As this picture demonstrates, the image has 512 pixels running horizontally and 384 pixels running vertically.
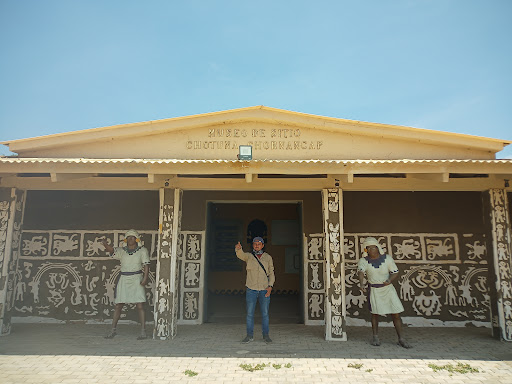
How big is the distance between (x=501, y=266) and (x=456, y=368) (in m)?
2.34

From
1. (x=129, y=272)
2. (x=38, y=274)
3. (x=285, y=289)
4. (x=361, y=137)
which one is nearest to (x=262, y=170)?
(x=361, y=137)

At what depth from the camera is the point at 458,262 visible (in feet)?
24.8

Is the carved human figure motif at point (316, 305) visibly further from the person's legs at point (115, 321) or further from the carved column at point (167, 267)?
the person's legs at point (115, 321)

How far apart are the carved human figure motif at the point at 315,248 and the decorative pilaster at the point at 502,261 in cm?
301

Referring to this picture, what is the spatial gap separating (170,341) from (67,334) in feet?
6.44

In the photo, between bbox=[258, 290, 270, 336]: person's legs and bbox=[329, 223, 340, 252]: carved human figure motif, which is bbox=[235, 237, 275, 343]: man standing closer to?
bbox=[258, 290, 270, 336]: person's legs

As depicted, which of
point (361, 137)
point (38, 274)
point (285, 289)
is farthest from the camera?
point (285, 289)

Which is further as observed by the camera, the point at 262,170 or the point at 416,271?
the point at 416,271

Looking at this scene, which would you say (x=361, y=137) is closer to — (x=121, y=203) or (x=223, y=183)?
(x=223, y=183)

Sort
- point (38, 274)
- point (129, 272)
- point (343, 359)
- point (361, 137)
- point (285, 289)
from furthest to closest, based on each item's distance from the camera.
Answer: point (285, 289)
point (38, 274)
point (361, 137)
point (129, 272)
point (343, 359)

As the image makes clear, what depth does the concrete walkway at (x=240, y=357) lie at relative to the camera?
180 inches

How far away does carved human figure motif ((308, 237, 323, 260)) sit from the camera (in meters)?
7.75

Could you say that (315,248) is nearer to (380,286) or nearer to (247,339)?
(380,286)

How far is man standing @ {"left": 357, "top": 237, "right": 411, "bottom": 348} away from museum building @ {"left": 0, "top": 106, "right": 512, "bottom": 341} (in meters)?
0.49
